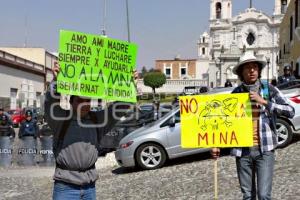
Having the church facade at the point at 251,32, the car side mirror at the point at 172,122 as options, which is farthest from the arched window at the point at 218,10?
the car side mirror at the point at 172,122

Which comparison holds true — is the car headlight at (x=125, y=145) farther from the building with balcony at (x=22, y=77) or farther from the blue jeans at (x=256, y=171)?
the building with balcony at (x=22, y=77)

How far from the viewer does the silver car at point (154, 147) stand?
→ 1257cm

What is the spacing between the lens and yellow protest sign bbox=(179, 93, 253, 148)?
5.59m

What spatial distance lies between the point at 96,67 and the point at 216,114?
144 centimetres

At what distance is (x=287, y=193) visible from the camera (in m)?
8.34

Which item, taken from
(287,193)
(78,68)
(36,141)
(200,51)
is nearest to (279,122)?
(287,193)

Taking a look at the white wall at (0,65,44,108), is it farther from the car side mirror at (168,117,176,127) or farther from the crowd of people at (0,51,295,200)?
the crowd of people at (0,51,295,200)

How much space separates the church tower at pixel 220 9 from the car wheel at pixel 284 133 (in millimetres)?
104535

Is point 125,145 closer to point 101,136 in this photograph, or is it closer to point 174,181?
point 174,181

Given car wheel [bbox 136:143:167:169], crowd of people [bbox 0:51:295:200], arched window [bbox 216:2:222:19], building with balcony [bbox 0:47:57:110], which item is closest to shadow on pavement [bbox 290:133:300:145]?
car wheel [bbox 136:143:167:169]

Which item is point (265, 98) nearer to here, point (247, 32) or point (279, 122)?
point (279, 122)

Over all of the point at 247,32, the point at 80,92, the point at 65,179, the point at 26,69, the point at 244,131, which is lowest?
the point at 65,179

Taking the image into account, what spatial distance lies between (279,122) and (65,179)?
343 inches

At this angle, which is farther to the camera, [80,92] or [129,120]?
[129,120]
